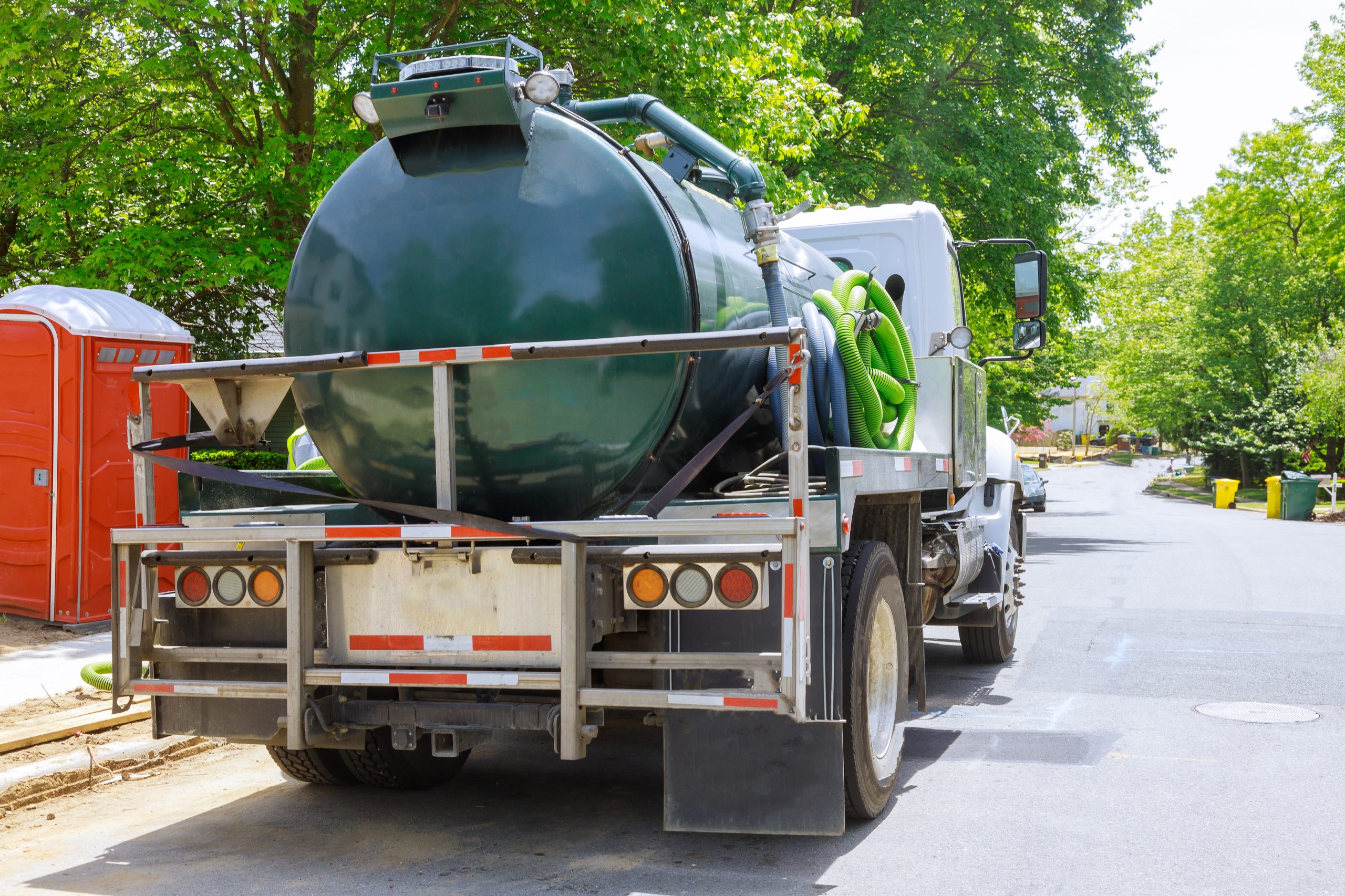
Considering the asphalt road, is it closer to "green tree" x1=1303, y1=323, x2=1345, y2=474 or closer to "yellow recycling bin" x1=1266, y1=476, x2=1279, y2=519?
"yellow recycling bin" x1=1266, y1=476, x2=1279, y2=519

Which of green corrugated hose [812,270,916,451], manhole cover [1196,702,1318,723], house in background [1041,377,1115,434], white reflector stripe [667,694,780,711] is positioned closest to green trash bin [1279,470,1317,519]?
manhole cover [1196,702,1318,723]

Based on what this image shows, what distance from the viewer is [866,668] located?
469 centimetres

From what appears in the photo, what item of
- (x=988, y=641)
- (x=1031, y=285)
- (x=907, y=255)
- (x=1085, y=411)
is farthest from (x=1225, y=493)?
(x=1085, y=411)

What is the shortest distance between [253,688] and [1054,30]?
22.3m

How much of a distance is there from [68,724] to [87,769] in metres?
0.64

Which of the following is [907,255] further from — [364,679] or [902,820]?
[364,679]

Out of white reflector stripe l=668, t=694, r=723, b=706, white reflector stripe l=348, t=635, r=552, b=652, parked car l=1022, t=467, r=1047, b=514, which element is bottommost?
white reflector stripe l=668, t=694, r=723, b=706

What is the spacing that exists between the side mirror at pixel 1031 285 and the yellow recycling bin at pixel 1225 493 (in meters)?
29.5

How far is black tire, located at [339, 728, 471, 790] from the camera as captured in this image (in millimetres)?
5410

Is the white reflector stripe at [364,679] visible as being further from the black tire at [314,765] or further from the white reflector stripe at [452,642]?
the black tire at [314,765]

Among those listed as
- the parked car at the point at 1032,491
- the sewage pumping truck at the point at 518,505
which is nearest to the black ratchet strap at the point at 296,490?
the sewage pumping truck at the point at 518,505

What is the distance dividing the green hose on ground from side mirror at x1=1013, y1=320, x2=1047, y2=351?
5917 mm

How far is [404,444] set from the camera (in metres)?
4.46

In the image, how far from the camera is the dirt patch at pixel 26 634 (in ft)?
29.1
